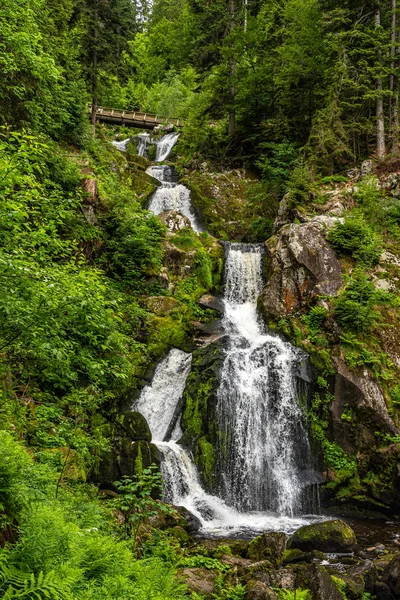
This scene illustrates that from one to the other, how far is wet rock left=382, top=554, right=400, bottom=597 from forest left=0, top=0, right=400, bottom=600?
0.08m

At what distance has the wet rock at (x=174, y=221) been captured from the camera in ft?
67.5

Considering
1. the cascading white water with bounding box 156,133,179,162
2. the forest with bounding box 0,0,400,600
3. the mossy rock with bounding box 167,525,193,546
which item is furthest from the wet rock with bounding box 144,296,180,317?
the cascading white water with bounding box 156,133,179,162

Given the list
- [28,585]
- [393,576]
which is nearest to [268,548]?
[393,576]

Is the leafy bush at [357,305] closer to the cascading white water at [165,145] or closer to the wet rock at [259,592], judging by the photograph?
the wet rock at [259,592]

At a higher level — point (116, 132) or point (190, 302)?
point (116, 132)

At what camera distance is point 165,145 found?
3247cm

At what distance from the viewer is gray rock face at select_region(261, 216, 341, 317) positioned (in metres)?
16.7

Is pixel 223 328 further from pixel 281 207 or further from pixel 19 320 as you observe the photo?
pixel 19 320

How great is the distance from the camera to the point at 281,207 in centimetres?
2073

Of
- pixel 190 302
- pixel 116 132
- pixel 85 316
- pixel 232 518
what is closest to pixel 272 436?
pixel 232 518

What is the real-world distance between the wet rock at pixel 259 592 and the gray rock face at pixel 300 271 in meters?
10.8

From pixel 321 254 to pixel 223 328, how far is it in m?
5.04

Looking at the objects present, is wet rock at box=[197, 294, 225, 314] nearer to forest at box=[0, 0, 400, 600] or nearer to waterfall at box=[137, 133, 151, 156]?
forest at box=[0, 0, 400, 600]

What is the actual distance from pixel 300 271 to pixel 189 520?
10.2m
